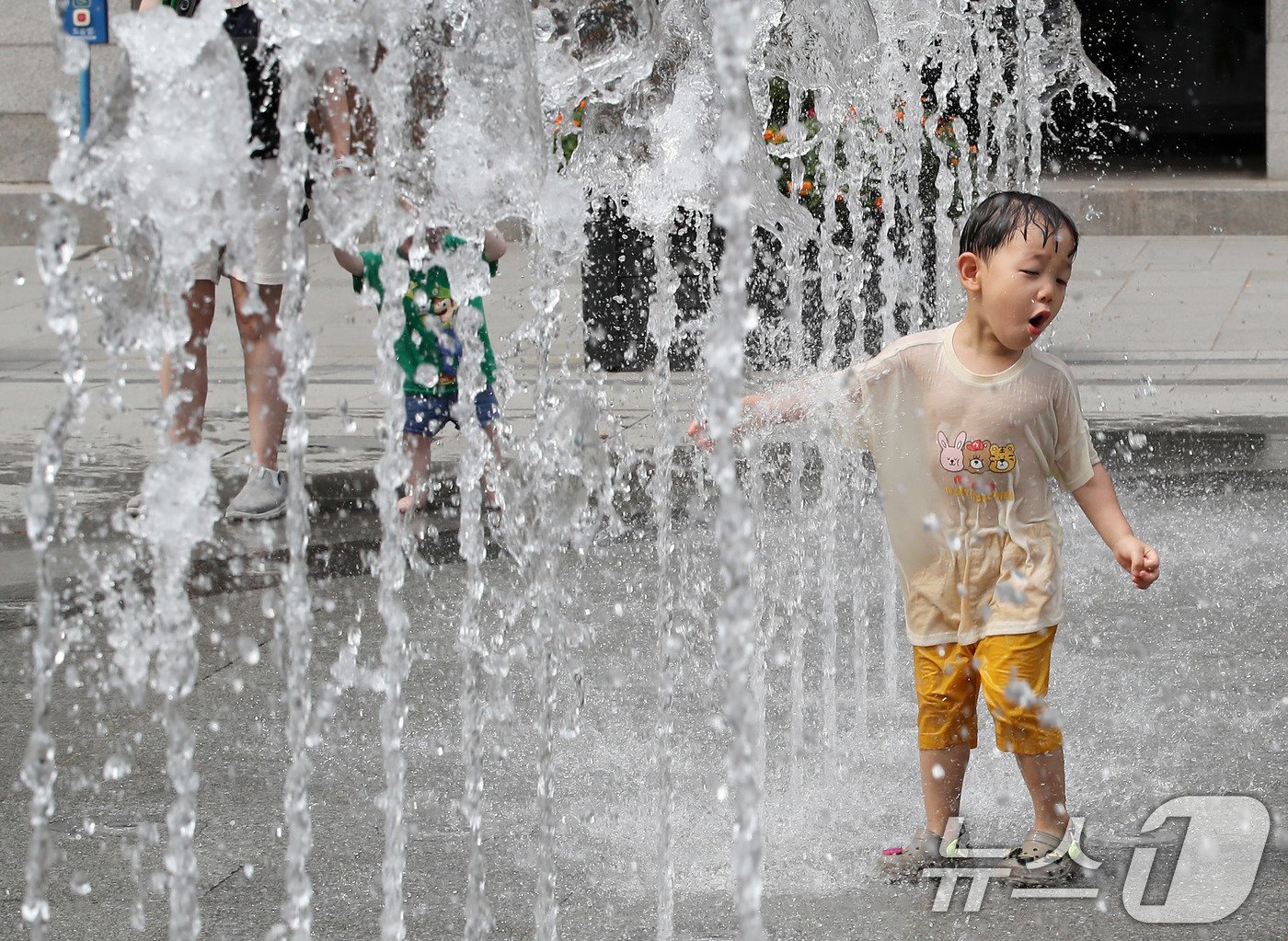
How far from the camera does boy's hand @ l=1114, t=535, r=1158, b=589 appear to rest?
302cm

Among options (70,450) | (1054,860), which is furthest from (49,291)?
(70,450)

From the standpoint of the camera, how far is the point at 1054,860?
3174mm

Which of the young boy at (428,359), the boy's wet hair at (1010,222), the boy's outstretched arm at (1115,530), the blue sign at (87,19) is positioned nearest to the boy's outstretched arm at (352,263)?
the young boy at (428,359)

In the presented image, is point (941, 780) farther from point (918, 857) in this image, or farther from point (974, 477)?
point (974, 477)

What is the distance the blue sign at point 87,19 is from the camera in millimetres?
12797

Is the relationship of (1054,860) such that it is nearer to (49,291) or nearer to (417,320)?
(49,291)

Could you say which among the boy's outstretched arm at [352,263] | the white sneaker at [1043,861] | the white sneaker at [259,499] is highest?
the boy's outstretched arm at [352,263]

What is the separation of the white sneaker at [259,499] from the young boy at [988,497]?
290 cm

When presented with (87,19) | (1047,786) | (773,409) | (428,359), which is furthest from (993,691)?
(87,19)

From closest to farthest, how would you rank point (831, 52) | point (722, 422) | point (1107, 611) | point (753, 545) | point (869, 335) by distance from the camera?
point (722, 422)
point (1107, 611)
point (753, 545)
point (831, 52)
point (869, 335)

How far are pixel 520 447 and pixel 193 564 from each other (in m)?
1.35

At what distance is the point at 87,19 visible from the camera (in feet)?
42.1

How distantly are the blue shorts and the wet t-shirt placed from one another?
256 cm

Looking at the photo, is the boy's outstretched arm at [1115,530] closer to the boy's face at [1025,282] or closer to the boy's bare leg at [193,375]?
the boy's face at [1025,282]
